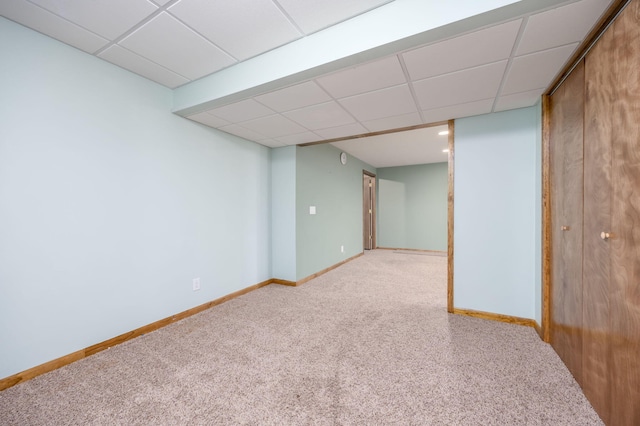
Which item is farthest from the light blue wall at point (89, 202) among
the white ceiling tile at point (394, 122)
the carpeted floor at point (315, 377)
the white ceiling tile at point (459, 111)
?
the white ceiling tile at point (459, 111)

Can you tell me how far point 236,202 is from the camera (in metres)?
3.29

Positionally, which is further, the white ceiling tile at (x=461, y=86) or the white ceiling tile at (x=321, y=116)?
the white ceiling tile at (x=321, y=116)

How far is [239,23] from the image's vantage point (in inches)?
63.6

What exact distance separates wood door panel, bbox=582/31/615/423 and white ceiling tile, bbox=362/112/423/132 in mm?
1329

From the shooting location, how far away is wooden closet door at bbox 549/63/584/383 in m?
1.55

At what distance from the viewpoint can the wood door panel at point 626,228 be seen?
41.3 inches

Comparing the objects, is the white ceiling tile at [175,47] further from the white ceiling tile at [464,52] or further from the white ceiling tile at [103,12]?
the white ceiling tile at [464,52]

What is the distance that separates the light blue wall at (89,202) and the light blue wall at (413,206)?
17.3 ft

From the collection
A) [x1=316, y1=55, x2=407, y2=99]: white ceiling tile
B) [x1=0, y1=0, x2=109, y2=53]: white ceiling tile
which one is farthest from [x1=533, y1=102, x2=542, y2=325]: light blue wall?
[x1=0, y1=0, x2=109, y2=53]: white ceiling tile

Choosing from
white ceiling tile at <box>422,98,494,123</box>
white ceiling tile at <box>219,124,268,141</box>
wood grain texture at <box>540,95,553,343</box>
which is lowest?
wood grain texture at <box>540,95,553,343</box>

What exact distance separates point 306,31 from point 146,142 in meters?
1.74

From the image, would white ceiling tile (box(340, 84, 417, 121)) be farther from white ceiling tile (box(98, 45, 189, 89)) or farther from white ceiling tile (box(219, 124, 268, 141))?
white ceiling tile (box(98, 45, 189, 89))

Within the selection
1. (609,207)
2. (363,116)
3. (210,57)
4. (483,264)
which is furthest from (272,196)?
(609,207)

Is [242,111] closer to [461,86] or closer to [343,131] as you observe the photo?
[343,131]
